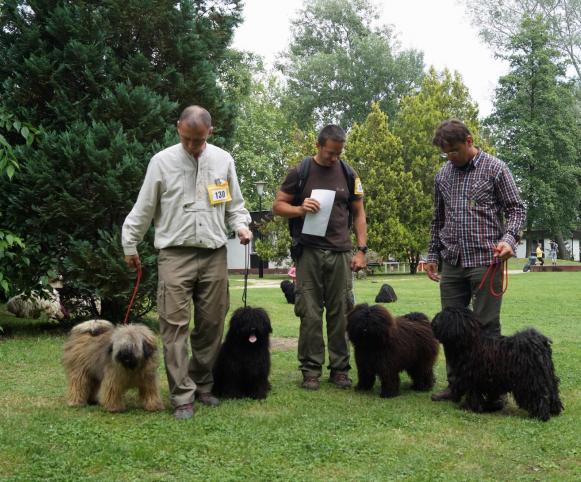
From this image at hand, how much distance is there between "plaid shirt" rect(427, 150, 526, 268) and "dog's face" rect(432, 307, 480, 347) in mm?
466

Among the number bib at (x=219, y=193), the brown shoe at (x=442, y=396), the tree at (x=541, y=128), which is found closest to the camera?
the number bib at (x=219, y=193)

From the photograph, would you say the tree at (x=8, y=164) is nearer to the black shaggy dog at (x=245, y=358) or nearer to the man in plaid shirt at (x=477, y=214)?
the black shaggy dog at (x=245, y=358)

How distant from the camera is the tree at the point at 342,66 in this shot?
40.3m

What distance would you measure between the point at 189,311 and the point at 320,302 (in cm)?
147

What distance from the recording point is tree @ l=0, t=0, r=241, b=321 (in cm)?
748

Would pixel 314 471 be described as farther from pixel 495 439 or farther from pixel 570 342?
pixel 570 342

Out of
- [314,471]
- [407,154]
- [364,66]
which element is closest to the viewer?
[314,471]

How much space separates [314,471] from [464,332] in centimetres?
177

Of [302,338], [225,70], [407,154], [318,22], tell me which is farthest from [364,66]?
[302,338]

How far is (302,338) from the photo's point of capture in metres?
5.71

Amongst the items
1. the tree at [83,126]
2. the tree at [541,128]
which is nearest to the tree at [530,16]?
the tree at [541,128]

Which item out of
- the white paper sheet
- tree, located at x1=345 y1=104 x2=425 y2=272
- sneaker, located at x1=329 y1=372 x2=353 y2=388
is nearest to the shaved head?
the white paper sheet

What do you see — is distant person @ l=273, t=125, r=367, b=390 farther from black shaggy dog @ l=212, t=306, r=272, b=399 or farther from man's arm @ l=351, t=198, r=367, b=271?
black shaggy dog @ l=212, t=306, r=272, b=399

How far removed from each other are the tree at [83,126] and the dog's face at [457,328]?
411cm
